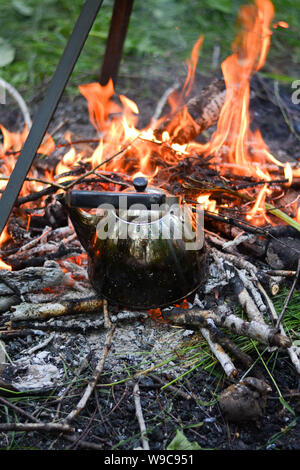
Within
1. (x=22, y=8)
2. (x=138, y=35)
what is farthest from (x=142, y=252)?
(x=22, y=8)

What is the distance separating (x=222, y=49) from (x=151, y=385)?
4320 millimetres

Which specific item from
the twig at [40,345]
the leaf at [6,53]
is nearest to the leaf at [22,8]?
the leaf at [6,53]

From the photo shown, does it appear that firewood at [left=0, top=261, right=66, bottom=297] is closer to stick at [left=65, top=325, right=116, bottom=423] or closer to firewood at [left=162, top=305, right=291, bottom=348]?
stick at [left=65, top=325, right=116, bottom=423]

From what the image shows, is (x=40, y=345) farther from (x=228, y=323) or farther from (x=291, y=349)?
(x=291, y=349)

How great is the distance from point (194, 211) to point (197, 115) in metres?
1.02

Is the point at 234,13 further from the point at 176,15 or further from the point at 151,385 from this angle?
the point at 151,385

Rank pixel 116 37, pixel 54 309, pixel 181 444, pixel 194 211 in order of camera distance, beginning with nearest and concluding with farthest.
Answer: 1. pixel 181 444
2. pixel 54 309
3. pixel 194 211
4. pixel 116 37

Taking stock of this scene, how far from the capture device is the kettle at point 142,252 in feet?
6.14

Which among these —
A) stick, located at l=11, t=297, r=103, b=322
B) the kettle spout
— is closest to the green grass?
the kettle spout

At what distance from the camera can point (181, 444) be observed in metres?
1.51

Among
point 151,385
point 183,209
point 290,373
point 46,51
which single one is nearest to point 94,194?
point 183,209

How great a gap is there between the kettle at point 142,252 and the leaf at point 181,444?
0.56 meters

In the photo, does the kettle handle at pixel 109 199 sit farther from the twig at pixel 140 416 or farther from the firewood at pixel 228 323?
the twig at pixel 140 416
